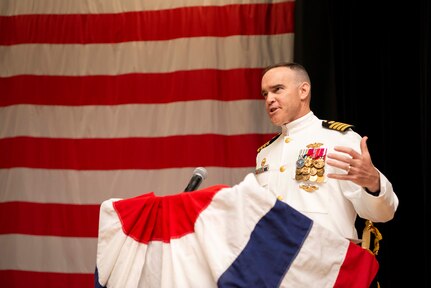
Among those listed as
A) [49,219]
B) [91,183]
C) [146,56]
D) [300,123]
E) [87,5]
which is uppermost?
[87,5]

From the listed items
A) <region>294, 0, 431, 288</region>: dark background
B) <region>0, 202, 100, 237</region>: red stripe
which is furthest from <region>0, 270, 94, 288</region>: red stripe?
<region>294, 0, 431, 288</region>: dark background

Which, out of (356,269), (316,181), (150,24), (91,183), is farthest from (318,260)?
(150,24)

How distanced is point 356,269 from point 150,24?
275cm

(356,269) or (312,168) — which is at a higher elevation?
(312,168)

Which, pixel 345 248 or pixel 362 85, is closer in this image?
pixel 345 248

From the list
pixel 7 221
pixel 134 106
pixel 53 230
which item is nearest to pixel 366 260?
pixel 134 106

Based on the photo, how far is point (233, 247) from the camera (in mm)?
1274

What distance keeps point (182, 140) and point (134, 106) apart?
45cm

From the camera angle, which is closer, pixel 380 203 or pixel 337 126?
pixel 380 203

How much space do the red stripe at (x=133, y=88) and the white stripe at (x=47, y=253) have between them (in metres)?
1.03

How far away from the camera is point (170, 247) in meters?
1.33

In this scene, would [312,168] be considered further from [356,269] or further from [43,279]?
[43,279]

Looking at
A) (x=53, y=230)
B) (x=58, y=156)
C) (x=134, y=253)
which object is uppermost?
(x=134, y=253)

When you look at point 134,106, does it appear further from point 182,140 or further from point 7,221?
point 7,221
